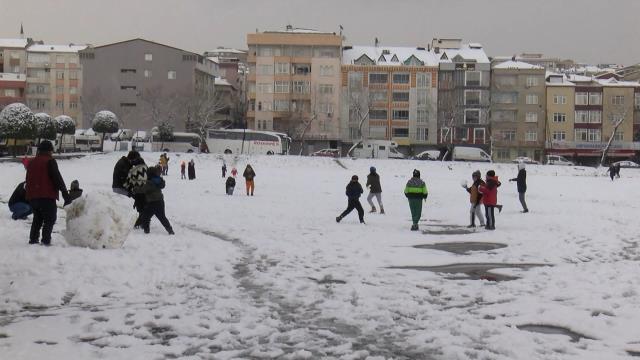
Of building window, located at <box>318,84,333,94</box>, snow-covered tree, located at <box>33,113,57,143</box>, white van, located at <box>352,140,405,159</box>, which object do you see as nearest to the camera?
snow-covered tree, located at <box>33,113,57,143</box>

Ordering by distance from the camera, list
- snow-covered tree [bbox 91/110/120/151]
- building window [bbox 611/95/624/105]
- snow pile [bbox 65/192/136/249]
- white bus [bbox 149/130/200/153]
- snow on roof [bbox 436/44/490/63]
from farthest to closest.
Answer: snow on roof [bbox 436/44/490/63]
building window [bbox 611/95/624/105]
white bus [bbox 149/130/200/153]
snow-covered tree [bbox 91/110/120/151]
snow pile [bbox 65/192/136/249]

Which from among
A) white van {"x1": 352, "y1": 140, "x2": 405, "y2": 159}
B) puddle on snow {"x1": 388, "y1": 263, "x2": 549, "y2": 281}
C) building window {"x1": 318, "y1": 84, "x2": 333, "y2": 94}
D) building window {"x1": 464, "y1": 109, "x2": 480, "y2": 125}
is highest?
building window {"x1": 318, "y1": 84, "x2": 333, "y2": 94}

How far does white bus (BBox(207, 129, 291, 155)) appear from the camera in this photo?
79.5m

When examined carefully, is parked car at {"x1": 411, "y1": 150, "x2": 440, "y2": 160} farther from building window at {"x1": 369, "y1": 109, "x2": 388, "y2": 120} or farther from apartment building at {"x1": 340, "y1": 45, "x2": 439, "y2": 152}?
building window at {"x1": 369, "y1": 109, "x2": 388, "y2": 120}

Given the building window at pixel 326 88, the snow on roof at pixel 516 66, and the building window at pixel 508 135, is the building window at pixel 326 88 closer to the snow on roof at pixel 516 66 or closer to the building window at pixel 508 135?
the snow on roof at pixel 516 66

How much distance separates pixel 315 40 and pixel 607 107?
1588 inches

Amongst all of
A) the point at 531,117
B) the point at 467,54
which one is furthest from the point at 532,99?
the point at 467,54

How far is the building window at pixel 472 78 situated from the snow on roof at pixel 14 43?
7313 centimetres

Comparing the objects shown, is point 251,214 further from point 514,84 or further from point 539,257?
point 514,84

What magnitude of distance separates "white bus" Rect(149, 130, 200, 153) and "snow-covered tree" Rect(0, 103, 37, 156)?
2241cm

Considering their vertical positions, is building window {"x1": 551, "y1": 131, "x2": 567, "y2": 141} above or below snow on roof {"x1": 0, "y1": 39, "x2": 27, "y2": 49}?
below

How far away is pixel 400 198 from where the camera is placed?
1377 inches

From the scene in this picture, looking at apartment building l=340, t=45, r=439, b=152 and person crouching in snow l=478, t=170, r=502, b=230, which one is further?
apartment building l=340, t=45, r=439, b=152

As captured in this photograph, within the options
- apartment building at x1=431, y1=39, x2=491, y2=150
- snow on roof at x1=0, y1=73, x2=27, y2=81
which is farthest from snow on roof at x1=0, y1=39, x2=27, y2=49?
apartment building at x1=431, y1=39, x2=491, y2=150
